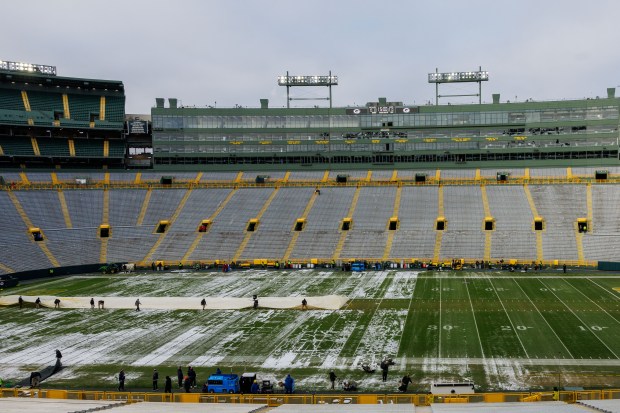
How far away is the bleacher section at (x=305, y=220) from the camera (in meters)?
62.0

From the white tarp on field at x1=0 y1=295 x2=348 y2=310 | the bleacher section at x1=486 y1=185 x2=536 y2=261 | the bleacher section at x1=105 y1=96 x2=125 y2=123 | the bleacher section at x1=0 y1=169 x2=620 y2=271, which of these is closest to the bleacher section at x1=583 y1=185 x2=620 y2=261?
the bleacher section at x1=0 y1=169 x2=620 y2=271

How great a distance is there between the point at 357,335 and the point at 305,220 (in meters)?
36.8

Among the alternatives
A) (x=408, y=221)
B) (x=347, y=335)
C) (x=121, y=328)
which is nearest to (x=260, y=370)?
(x=347, y=335)

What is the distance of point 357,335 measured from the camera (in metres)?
34.4

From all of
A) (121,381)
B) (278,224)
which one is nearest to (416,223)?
(278,224)

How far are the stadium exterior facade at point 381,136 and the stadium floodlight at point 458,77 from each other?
401 cm

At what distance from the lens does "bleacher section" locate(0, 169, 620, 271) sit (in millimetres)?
61969

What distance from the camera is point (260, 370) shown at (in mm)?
28281

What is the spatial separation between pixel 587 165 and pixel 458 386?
2648 inches

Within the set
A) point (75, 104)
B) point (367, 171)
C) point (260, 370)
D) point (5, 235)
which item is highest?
point (75, 104)

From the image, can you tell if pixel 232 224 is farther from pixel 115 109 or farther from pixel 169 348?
pixel 169 348

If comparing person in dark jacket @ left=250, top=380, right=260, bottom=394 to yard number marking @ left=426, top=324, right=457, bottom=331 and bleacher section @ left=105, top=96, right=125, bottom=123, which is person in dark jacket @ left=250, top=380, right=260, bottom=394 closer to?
yard number marking @ left=426, top=324, right=457, bottom=331

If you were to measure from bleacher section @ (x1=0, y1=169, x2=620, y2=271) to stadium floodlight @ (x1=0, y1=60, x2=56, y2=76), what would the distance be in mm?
16220

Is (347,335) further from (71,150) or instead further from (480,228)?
(71,150)
